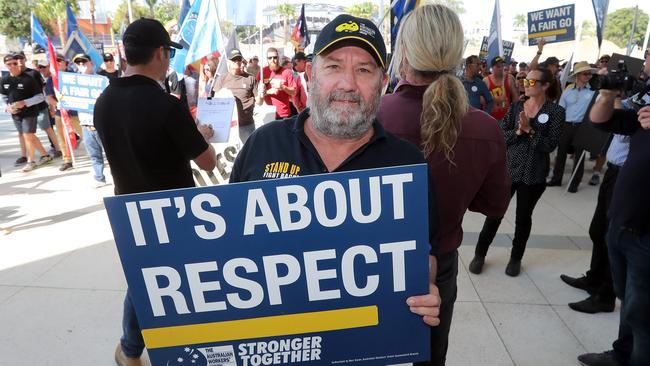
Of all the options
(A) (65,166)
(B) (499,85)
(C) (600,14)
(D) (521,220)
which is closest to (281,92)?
(B) (499,85)

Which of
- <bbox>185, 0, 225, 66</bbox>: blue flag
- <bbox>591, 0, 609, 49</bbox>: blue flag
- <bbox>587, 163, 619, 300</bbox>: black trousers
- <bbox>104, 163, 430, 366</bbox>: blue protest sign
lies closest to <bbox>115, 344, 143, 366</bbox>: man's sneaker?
<bbox>104, 163, 430, 366</bbox>: blue protest sign

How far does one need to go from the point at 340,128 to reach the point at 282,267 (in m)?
0.53

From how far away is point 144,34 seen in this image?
238 centimetres

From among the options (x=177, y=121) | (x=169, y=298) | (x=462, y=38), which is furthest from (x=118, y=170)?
(x=462, y=38)

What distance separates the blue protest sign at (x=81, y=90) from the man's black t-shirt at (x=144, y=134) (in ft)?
16.9

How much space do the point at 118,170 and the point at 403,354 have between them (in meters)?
1.94

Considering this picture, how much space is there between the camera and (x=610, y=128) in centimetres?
249

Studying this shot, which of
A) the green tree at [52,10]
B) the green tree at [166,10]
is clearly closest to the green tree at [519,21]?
the green tree at [166,10]

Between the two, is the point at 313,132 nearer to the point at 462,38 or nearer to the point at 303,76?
the point at 462,38

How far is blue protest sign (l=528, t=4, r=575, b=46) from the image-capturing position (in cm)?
965

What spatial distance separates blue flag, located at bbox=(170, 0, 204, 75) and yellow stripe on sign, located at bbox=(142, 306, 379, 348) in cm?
485

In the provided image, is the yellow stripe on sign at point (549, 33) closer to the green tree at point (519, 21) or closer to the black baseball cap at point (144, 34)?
the black baseball cap at point (144, 34)

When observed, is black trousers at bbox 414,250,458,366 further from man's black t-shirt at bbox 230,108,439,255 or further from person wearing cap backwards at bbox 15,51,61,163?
person wearing cap backwards at bbox 15,51,61,163

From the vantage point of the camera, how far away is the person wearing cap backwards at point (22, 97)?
24.2 ft
